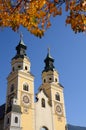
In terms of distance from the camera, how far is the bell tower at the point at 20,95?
3359 cm

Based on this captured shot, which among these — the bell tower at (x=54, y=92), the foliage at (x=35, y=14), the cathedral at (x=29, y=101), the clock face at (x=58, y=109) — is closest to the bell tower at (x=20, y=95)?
the cathedral at (x=29, y=101)

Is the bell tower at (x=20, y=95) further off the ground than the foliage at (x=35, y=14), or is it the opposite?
the bell tower at (x=20, y=95)

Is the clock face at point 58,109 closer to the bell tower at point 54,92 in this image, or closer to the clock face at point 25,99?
the bell tower at point 54,92

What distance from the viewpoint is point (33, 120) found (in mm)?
35469

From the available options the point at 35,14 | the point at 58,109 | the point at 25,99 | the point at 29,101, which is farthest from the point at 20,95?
the point at 35,14

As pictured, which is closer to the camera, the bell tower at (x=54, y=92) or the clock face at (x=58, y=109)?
the bell tower at (x=54, y=92)

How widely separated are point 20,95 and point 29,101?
1.79 m

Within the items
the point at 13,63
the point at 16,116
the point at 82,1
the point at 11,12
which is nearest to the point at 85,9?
the point at 82,1

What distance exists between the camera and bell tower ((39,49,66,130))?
39.1 m

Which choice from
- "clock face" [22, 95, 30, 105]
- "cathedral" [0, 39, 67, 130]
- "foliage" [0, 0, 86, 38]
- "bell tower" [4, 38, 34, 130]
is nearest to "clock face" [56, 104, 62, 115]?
"cathedral" [0, 39, 67, 130]

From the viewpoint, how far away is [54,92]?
42000mm

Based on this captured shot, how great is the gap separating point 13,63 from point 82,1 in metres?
36.2

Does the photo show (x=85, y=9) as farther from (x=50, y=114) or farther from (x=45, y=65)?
(x=45, y=65)

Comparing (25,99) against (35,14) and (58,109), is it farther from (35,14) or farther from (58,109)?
(35,14)
